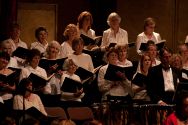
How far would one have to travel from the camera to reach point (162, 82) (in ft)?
25.8

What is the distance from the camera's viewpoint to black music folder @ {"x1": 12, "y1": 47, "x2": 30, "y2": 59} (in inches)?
299

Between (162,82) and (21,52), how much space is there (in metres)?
2.10

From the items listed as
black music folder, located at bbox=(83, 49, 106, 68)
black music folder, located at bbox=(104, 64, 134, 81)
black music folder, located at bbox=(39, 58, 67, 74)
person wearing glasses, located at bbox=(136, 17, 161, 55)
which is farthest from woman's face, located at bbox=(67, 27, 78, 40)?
person wearing glasses, located at bbox=(136, 17, 161, 55)

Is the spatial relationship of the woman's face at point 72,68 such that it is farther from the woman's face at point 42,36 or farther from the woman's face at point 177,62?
the woman's face at point 177,62

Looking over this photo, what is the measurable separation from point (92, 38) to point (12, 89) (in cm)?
206

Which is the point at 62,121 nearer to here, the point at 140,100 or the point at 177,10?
the point at 140,100

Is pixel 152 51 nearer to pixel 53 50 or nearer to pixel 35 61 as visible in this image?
pixel 53 50

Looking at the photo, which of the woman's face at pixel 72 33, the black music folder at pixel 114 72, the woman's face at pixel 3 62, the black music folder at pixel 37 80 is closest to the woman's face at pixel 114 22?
the woman's face at pixel 72 33

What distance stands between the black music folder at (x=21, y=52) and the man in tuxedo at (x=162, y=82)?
179 cm

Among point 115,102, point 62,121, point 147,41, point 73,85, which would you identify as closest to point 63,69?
point 73,85

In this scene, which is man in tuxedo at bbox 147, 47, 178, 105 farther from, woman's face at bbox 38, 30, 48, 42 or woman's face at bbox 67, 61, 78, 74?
woman's face at bbox 38, 30, 48, 42

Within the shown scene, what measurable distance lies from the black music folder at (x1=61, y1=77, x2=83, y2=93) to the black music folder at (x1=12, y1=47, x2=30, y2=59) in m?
0.68

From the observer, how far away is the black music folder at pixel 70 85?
7.48m

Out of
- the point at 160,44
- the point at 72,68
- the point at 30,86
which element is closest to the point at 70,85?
the point at 72,68
